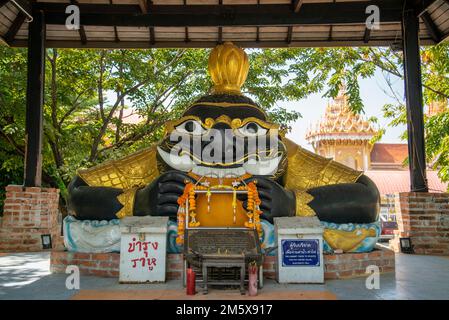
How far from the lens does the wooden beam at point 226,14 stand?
704 centimetres

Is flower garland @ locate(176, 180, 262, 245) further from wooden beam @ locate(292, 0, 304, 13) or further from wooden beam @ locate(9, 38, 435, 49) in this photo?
wooden beam @ locate(9, 38, 435, 49)

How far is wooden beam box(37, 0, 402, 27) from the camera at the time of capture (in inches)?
277

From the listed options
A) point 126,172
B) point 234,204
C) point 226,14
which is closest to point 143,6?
point 226,14

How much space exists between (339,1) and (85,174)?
4.68 meters

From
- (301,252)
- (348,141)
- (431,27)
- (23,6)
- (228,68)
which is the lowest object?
(301,252)

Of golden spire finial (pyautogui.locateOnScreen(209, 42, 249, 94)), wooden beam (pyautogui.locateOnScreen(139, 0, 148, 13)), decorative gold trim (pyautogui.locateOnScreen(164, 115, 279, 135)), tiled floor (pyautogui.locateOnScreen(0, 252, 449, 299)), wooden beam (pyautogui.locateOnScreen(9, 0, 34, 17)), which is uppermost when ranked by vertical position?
wooden beam (pyautogui.locateOnScreen(139, 0, 148, 13))

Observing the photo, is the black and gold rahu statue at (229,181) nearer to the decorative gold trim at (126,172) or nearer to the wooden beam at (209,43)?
the decorative gold trim at (126,172)

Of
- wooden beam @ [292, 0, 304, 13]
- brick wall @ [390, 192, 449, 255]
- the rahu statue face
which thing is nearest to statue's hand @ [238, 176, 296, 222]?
the rahu statue face

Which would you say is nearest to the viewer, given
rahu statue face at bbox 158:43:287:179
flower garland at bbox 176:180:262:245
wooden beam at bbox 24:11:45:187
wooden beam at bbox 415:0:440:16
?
flower garland at bbox 176:180:262:245

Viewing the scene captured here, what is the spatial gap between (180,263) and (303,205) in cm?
157

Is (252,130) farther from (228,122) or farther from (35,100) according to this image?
(35,100)

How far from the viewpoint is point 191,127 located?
5.71 metres

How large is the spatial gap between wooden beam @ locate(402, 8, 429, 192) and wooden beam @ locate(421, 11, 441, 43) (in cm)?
47

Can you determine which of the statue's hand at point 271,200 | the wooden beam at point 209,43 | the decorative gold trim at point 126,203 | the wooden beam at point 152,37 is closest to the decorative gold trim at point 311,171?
the statue's hand at point 271,200
